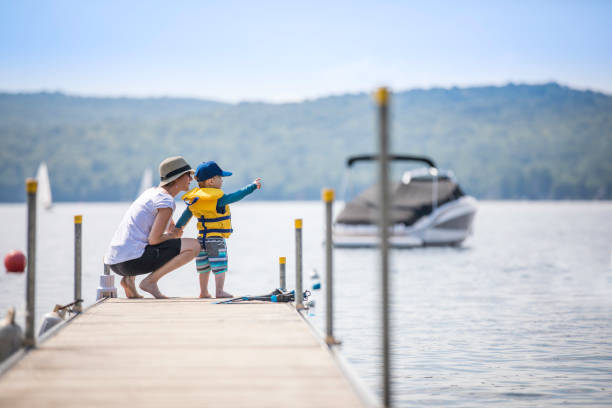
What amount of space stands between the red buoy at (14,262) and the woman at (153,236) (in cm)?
1449

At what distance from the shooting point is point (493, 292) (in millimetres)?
19766

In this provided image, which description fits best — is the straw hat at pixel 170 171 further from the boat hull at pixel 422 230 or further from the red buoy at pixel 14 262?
the boat hull at pixel 422 230

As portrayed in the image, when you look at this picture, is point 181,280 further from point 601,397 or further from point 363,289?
point 601,397

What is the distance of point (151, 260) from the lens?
8.20 meters

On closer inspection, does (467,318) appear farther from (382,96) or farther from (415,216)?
(415,216)

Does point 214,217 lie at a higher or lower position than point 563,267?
higher

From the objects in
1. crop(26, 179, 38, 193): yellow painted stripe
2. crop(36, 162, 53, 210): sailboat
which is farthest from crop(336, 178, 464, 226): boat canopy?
crop(36, 162, 53, 210): sailboat

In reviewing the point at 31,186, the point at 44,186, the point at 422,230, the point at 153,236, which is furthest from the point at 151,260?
the point at 44,186

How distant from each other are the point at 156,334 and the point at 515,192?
17513 centimetres

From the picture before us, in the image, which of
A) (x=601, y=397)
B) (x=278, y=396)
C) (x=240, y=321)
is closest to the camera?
(x=278, y=396)

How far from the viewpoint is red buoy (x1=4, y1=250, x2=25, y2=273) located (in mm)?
21506

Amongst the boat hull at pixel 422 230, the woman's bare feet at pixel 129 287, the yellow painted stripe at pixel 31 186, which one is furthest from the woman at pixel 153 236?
the boat hull at pixel 422 230

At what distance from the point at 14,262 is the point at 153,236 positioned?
15.4m

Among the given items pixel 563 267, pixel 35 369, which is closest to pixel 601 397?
pixel 35 369
